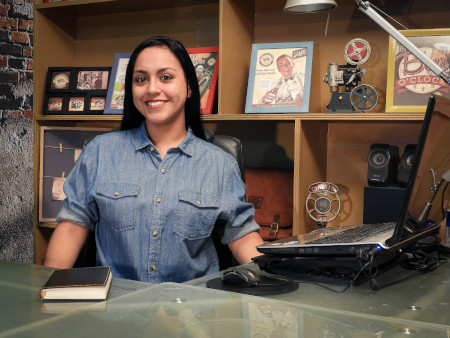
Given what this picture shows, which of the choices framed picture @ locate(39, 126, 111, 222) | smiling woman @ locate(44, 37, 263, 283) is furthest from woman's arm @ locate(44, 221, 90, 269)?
framed picture @ locate(39, 126, 111, 222)

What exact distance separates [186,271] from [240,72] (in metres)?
1.18

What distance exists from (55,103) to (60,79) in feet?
0.48

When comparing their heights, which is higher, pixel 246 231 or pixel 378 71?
pixel 378 71

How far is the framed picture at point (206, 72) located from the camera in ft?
9.14

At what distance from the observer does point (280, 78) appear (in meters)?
2.64

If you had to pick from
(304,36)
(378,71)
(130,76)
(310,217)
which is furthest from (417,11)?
(130,76)

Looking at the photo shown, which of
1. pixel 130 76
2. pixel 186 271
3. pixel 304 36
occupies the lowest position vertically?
pixel 186 271

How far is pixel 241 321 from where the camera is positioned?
3.08 feet

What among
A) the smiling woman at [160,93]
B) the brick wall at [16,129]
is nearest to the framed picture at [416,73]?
the smiling woman at [160,93]

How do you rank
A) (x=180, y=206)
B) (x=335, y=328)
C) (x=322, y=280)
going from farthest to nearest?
(x=180, y=206) → (x=322, y=280) → (x=335, y=328)

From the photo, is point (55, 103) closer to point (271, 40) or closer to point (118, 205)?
point (271, 40)

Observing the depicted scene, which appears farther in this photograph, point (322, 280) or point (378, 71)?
point (378, 71)

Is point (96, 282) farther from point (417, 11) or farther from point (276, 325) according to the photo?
point (417, 11)

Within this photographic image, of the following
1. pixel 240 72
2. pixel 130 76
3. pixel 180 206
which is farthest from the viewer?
pixel 240 72
